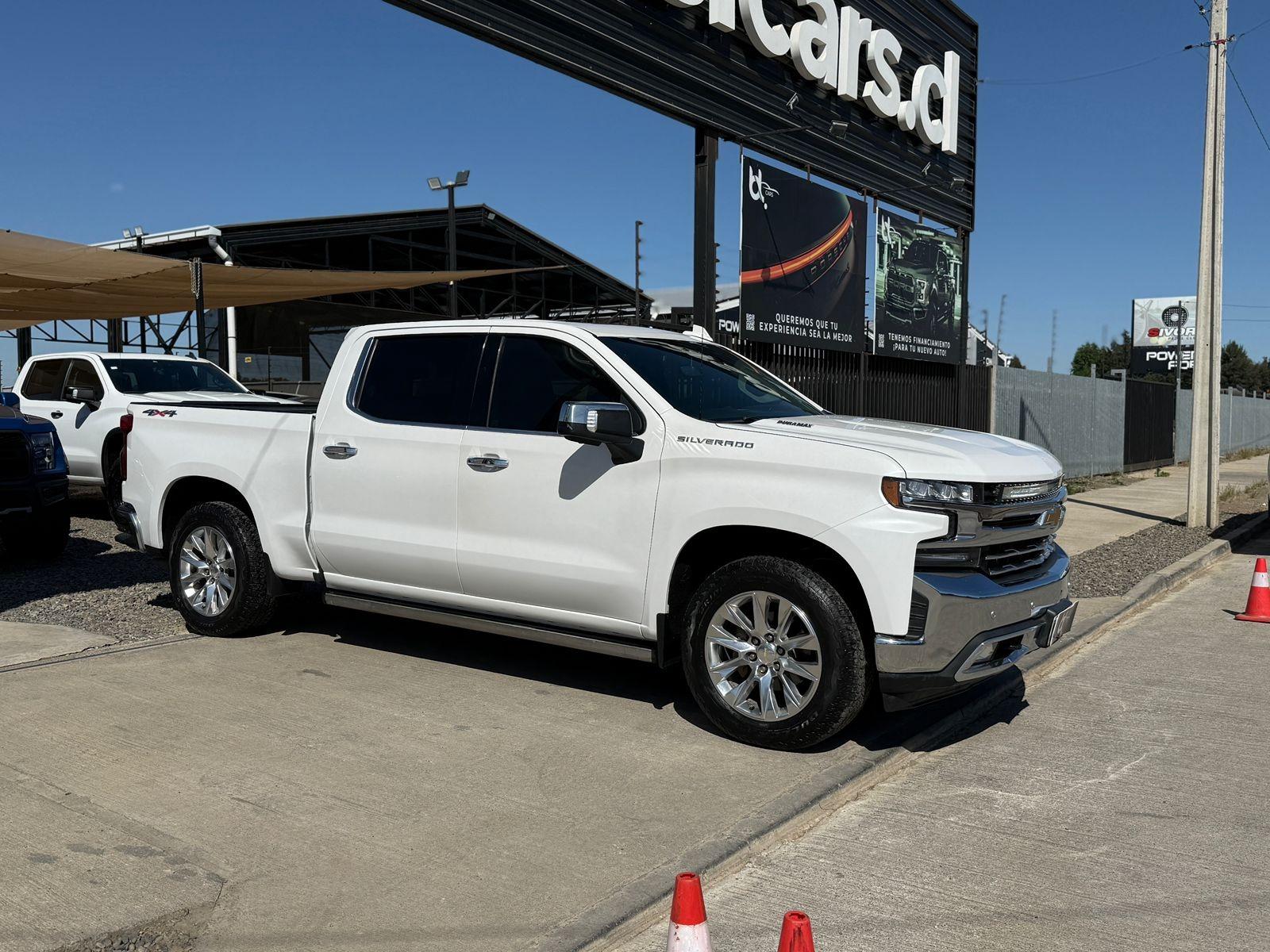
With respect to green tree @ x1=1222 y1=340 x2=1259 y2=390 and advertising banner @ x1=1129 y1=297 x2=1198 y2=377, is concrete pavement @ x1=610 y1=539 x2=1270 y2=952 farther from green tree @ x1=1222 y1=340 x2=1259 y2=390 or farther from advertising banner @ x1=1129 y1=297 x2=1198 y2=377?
green tree @ x1=1222 y1=340 x2=1259 y2=390

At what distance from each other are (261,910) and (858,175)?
1469 cm

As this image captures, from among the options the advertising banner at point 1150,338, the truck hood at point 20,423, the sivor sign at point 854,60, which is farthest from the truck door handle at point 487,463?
the advertising banner at point 1150,338

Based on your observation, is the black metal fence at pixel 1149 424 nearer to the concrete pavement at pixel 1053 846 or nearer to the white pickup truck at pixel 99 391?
the white pickup truck at pixel 99 391

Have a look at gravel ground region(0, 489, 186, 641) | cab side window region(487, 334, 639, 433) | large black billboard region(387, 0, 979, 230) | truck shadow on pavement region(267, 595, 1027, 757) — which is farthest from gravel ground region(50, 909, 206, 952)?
large black billboard region(387, 0, 979, 230)

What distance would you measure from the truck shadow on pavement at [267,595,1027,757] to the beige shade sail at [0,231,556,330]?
547cm

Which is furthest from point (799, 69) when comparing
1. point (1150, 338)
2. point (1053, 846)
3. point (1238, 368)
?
point (1238, 368)

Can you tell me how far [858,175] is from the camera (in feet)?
53.3

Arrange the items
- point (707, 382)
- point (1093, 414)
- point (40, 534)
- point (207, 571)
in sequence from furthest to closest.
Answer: point (1093, 414), point (40, 534), point (207, 571), point (707, 382)

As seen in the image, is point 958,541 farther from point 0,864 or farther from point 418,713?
point 0,864

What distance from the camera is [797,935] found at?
2.62 meters

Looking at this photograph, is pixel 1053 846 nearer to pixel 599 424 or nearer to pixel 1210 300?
pixel 599 424

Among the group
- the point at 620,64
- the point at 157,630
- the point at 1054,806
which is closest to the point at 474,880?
the point at 1054,806

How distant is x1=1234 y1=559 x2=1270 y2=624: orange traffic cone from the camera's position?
27.7ft

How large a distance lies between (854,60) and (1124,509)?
7611 mm
